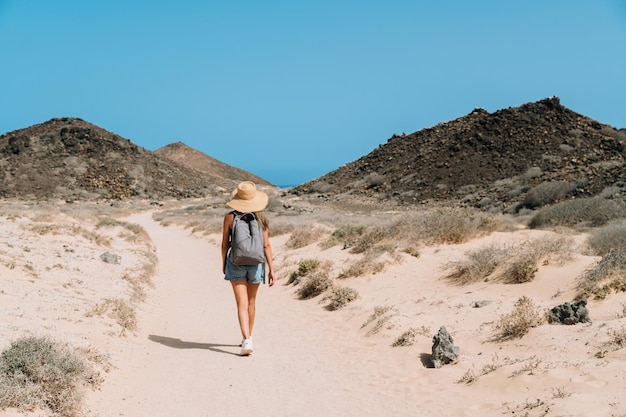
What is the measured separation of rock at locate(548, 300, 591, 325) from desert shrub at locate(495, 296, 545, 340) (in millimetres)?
187

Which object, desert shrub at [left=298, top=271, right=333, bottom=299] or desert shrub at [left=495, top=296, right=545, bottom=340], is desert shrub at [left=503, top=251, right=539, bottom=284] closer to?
desert shrub at [left=495, top=296, right=545, bottom=340]

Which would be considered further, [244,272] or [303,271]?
[303,271]

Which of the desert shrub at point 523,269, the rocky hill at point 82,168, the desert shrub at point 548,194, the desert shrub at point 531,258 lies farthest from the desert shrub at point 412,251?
the rocky hill at point 82,168

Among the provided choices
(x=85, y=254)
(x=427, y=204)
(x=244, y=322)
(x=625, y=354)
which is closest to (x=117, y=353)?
(x=244, y=322)

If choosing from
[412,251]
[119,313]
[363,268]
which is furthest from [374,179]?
[119,313]

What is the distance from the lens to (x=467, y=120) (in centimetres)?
5978

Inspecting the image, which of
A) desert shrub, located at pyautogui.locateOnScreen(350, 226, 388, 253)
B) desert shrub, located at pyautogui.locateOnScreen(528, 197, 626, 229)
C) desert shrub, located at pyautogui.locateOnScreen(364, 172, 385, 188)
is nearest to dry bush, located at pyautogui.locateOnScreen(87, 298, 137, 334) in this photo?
desert shrub, located at pyautogui.locateOnScreen(350, 226, 388, 253)

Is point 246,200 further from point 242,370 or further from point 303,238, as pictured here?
point 303,238

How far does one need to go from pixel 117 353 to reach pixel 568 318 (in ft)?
19.9

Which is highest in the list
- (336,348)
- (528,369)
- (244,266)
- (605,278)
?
(244,266)

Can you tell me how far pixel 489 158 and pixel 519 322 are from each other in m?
44.0

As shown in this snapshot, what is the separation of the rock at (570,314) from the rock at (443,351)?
4.91ft

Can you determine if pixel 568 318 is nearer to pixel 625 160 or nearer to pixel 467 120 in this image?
pixel 625 160

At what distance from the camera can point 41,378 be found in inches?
185
